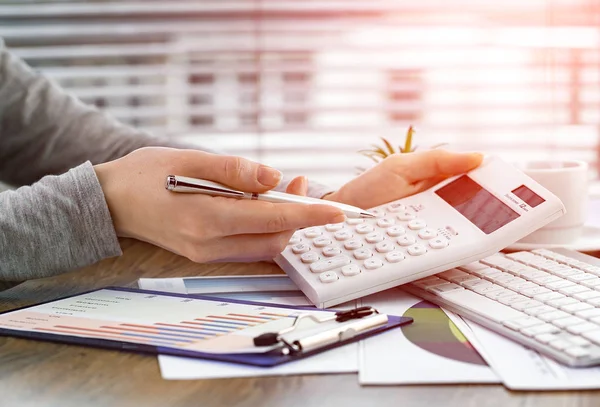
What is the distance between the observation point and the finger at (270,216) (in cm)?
57

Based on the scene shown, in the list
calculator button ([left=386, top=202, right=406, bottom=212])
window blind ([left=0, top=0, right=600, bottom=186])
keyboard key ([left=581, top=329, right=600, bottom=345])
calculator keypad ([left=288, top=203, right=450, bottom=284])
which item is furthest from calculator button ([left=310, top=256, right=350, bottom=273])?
window blind ([left=0, top=0, right=600, bottom=186])

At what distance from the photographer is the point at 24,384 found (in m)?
0.45

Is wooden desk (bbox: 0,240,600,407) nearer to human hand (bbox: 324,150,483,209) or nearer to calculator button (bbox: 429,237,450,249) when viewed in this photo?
calculator button (bbox: 429,237,450,249)

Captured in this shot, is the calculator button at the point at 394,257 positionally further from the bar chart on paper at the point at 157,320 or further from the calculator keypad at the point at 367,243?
the bar chart on paper at the point at 157,320

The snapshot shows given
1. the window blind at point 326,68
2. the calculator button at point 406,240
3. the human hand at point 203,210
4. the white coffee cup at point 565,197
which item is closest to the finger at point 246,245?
the human hand at point 203,210

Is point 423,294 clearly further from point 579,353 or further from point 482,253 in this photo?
point 579,353

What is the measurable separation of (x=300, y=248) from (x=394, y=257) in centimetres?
9

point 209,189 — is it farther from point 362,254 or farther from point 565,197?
point 565,197

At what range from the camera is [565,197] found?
776 millimetres

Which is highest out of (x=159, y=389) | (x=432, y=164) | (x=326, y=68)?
(x=326, y=68)

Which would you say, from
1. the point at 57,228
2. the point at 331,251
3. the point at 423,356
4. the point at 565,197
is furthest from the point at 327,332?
the point at 565,197

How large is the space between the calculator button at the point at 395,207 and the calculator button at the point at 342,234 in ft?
0.20

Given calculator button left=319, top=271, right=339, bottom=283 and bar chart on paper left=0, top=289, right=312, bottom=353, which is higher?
calculator button left=319, top=271, right=339, bottom=283

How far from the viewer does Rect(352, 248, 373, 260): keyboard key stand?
24.7 inches
